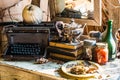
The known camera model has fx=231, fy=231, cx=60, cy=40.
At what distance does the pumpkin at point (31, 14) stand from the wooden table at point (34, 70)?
378mm

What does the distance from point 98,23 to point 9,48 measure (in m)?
0.79

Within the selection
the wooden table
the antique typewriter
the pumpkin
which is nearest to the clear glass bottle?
the wooden table

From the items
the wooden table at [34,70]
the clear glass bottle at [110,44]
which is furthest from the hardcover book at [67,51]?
the clear glass bottle at [110,44]

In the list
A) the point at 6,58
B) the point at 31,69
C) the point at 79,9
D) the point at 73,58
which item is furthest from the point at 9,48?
the point at 79,9

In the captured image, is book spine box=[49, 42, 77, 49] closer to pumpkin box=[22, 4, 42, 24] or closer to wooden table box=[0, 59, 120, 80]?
wooden table box=[0, 59, 120, 80]

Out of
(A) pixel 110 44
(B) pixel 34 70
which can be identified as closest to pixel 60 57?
(B) pixel 34 70

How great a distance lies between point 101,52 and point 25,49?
616mm

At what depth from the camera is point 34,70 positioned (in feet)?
5.44

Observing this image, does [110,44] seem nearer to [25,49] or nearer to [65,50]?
[65,50]

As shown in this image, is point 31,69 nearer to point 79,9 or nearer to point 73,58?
point 73,58

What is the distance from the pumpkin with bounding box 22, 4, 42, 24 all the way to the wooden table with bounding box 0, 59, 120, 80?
1.24ft

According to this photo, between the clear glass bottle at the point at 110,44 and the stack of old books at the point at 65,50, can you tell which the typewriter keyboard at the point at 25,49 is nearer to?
the stack of old books at the point at 65,50

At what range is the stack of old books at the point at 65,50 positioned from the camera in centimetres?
175

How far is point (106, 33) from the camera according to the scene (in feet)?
5.87
